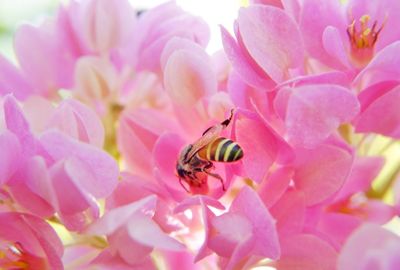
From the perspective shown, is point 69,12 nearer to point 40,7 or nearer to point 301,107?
point 301,107

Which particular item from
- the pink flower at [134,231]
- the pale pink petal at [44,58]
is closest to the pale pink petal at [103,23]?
the pale pink petal at [44,58]

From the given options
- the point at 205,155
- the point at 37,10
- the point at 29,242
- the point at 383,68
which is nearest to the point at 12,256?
the point at 29,242

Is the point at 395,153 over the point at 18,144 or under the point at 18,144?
under

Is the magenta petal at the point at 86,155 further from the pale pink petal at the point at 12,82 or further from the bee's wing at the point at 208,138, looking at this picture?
the pale pink petal at the point at 12,82

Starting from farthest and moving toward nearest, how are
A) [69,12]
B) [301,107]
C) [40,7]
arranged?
[40,7], [69,12], [301,107]

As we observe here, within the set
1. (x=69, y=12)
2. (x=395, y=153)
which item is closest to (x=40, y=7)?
(x=69, y=12)

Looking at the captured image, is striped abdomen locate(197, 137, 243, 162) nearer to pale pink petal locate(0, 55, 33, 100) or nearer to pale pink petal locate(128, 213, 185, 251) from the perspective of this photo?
pale pink petal locate(128, 213, 185, 251)

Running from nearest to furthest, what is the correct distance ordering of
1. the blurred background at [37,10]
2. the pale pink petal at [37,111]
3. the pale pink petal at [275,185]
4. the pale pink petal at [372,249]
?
the pale pink petal at [372,249], the pale pink petal at [275,185], the pale pink petal at [37,111], the blurred background at [37,10]

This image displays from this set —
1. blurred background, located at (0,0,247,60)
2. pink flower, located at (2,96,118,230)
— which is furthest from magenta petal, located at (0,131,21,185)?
blurred background, located at (0,0,247,60)
